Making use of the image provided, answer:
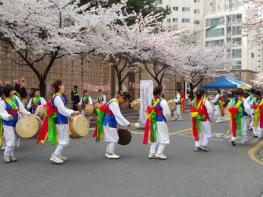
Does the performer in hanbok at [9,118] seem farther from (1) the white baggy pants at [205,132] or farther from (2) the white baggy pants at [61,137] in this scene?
(1) the white baggy pants at [205,132]

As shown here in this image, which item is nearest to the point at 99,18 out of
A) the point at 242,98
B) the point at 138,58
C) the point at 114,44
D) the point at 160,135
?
the point at 114,44

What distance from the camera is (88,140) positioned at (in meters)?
12.1

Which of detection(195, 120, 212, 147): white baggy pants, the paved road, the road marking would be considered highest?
detection(195, 120, 212, 147): white baggy pants

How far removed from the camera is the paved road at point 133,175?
19.4 ft

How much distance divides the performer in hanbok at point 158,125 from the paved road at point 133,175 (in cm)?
32

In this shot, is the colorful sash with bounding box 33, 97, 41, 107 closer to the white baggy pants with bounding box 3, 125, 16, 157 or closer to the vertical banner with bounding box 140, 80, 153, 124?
the vertical banner with bounding box 140, 80, 153, 124

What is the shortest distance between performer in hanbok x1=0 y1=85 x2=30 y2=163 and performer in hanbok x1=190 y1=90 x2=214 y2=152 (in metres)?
4.29

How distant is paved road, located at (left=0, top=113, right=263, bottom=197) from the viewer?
5.92m

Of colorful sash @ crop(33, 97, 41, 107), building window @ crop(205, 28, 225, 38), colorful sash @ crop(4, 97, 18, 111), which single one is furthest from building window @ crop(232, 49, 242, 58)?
colorful sash @ crop(4, 97, 18, 111)

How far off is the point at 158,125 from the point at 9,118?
3.26 m

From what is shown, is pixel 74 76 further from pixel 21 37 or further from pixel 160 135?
pixel 160 135

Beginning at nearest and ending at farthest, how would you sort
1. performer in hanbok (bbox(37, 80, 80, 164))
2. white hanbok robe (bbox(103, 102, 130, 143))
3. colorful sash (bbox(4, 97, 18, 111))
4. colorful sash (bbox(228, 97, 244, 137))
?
performer in hanbok (bbox(37, 80, 80, 164)) < colorful sash (bbox(4, 97, 18, 111)) < white hanbok robe (bbox(103, 102, 130, 143)) < colorful sash (bbox(228, 97, 244, 137))

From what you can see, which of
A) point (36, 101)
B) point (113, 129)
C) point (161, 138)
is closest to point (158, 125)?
point (161, 138)

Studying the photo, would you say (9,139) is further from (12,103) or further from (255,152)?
(255,152)
